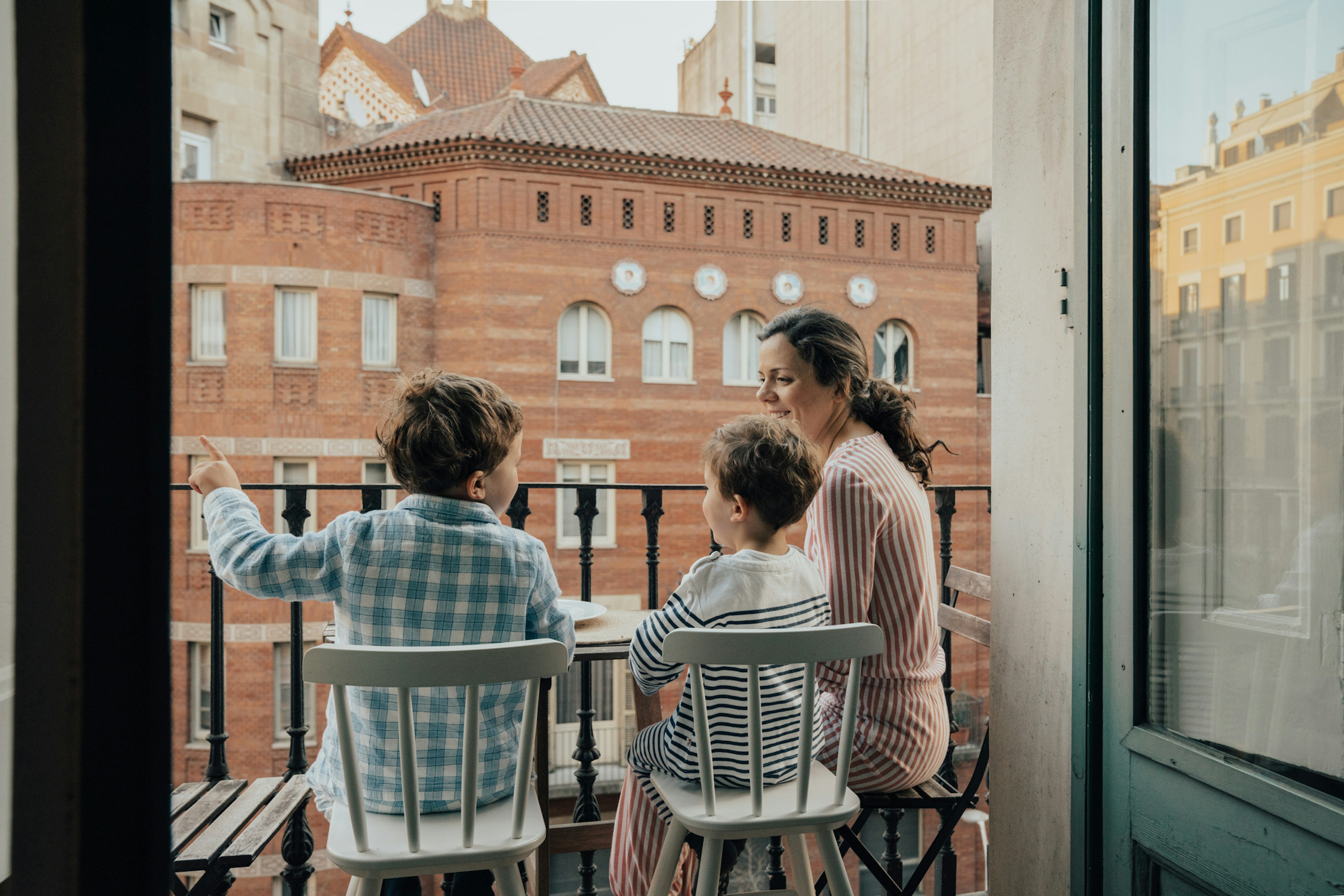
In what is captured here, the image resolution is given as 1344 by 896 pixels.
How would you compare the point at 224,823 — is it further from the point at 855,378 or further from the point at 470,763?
the point at 855,378

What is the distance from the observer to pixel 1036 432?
1.59 meters

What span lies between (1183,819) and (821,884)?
99 centimetres

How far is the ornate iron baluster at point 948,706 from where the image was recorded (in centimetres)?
202

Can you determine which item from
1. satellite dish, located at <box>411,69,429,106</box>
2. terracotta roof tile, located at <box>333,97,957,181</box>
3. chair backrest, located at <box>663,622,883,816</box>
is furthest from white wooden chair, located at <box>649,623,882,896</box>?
satellite dish, located at <box>411,69,429,106</box>

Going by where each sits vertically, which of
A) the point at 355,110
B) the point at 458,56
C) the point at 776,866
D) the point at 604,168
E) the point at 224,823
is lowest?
the point at 776,866

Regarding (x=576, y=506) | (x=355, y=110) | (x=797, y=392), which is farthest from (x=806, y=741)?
(x=355, y=110)

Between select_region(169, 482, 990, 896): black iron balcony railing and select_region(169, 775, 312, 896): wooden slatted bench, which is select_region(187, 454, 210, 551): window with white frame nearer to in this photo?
select_region(169, 482, 990, 896): black iron balcony railing

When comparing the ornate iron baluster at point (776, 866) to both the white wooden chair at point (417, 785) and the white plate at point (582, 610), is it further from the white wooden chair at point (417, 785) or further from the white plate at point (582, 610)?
the white wooden chair at point (417, 785)

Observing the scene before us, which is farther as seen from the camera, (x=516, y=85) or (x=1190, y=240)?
(x=516, y=85)

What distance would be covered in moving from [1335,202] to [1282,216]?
0.28ft

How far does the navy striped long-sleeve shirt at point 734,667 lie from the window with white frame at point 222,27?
16435 mm

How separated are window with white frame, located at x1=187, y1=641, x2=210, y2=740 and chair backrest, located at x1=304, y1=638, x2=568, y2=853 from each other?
12670mm

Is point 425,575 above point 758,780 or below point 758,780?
above

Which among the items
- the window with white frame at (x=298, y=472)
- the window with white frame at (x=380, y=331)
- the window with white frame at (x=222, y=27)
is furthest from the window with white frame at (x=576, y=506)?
the window with white frame at (x=222, y=27)
